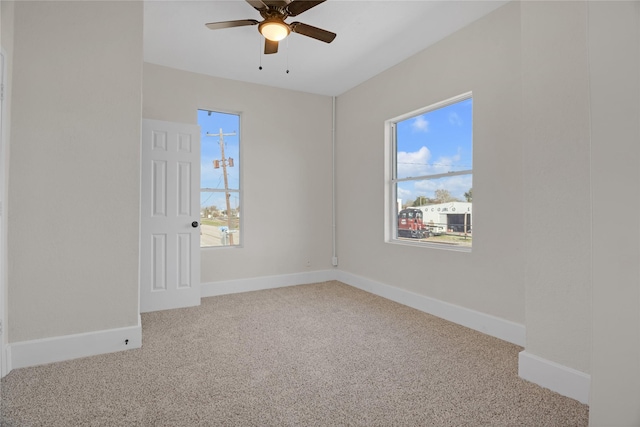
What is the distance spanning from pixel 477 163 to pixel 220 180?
10.2 feet

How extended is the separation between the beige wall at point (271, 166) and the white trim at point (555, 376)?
10.6ft

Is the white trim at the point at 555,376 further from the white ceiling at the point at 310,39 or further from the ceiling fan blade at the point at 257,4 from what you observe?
the ceiling fan blade at the point at 257,4

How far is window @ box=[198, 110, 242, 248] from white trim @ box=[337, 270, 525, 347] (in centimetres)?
195

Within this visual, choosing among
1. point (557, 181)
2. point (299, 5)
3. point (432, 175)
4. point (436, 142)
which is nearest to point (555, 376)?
point (557, 181)

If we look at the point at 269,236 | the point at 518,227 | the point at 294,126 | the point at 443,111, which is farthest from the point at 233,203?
the point at 518,227

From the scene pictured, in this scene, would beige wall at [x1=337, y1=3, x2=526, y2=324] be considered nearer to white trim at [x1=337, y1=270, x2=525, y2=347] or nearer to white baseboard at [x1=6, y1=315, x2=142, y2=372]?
white trim at [x1=337, y1=270, x2=525, y2=347]

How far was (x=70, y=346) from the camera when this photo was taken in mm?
2400

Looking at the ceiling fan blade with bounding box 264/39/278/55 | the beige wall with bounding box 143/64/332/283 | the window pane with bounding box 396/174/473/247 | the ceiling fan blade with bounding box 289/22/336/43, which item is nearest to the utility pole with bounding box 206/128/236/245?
the beige wall with bounding box 143/64/332/283

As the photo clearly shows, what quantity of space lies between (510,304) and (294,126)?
3.52 metres

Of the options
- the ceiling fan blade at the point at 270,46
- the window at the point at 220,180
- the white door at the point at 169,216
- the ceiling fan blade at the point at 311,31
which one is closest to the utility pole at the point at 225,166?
the window at the point at 220,180

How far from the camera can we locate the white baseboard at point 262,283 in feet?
13.9

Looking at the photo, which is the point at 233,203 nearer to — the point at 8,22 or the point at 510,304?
the point at 8,22

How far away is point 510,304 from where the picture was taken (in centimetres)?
278

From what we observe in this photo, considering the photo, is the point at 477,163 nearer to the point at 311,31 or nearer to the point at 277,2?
the point at 311,31
